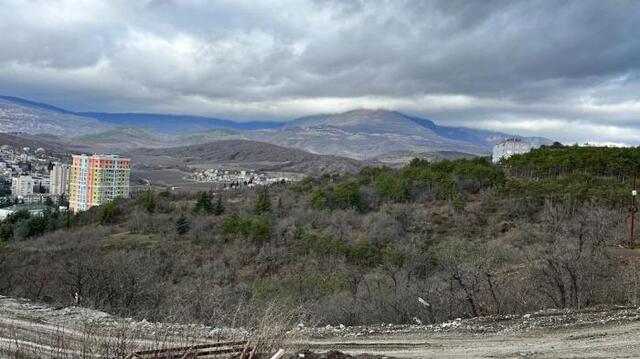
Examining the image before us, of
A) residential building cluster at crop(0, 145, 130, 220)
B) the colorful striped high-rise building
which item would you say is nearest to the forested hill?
residential building cluster at crop(0, 145, 130, 220)

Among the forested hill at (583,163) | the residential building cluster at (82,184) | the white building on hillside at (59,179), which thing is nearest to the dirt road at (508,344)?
the forested hill at (583,163)

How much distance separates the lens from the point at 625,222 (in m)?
34.4

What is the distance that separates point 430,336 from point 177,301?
11634 millimetres

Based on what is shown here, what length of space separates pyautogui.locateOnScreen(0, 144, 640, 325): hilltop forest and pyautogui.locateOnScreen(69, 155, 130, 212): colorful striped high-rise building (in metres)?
44.5

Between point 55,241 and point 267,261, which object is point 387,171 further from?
point 55,241

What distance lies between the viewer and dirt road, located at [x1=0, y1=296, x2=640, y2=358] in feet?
27.2

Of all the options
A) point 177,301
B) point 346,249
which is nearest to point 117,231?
point 346,249

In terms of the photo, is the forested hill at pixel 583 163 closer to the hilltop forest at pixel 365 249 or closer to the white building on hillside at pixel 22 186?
the hilltop forest at pixel 365 249

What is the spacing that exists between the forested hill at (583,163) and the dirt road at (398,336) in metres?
49.7

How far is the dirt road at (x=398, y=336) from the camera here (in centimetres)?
829

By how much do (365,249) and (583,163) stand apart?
3231 centimetres

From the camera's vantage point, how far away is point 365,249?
4169 cm

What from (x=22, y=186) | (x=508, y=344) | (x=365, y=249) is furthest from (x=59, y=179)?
(x=508, y=344)

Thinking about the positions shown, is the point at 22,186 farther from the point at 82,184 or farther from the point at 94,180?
the point at 94,180
